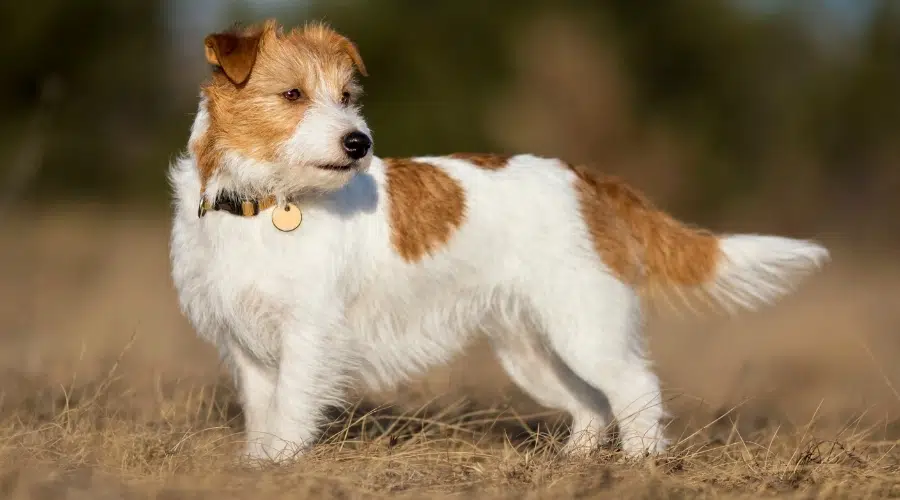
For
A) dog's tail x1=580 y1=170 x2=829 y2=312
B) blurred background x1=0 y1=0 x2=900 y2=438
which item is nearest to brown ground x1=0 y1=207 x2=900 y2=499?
dog's tail x1=580 y1=170 x2=829 y2=312

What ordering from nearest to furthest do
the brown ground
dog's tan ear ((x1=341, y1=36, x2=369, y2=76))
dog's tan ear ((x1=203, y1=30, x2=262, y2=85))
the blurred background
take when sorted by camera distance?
the brown ground → dog's tan ear ((x1=203, y1=30, x2=262, y2=85)) → dog's tan ear ((x1=341, y1=36, x2=369, y2=76)) → the blurred background

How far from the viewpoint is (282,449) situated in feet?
17.3

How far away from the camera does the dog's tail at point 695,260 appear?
611cm

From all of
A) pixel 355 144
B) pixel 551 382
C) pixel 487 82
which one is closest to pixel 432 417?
pixel 551 382

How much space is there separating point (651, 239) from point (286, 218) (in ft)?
6.68

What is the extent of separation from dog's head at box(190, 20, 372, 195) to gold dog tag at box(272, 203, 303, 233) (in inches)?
3.7

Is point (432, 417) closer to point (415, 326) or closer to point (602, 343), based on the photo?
point (415, 326)

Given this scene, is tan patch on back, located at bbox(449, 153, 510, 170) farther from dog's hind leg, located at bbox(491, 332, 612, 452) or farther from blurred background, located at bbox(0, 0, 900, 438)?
blurred background, located at bbox(0, 0, 900, 438)

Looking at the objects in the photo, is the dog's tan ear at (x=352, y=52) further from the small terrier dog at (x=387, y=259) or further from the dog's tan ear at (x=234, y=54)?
the dog's tan ear at (x=234, y=54)

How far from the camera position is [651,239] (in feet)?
20.3

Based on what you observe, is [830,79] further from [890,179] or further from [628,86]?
[628,86]

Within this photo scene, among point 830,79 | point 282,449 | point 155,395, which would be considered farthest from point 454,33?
point 282,449

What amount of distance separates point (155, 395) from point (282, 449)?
5.71ft

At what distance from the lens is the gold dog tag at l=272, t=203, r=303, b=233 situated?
17.4ft
